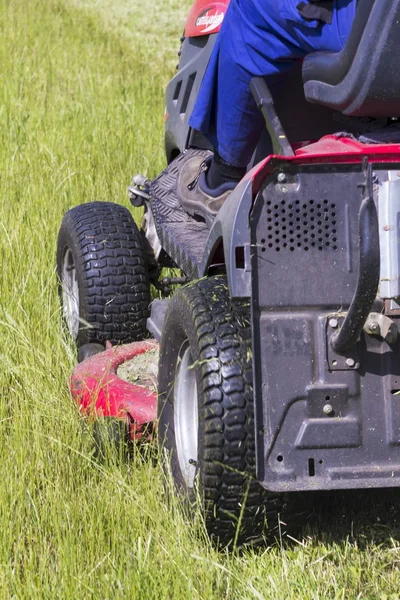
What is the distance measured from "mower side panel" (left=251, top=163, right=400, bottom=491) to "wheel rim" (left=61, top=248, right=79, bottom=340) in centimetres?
169

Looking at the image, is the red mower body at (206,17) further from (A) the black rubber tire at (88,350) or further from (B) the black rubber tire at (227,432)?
(B) the black rubber tire at (227,432)

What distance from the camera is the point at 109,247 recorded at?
378 centimetres

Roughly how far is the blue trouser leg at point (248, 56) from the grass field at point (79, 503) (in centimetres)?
92

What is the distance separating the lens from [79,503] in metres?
2.62

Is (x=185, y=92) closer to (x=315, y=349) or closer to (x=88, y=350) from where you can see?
(x=88, y=350)

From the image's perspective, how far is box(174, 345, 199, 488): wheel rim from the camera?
2768 millimetres

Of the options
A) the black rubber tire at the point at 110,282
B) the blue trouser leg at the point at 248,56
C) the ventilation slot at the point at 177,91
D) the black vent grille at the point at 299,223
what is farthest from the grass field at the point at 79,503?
the blue trouser leg at the point at 248,56

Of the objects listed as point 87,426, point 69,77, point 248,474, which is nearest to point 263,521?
point 248,474

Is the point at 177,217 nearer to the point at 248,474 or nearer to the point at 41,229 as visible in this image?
the point at 41,229

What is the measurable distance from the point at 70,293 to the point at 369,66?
197 cm

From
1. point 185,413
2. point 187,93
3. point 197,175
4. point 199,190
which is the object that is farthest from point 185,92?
point 185,413

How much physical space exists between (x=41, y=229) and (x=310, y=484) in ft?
7.96

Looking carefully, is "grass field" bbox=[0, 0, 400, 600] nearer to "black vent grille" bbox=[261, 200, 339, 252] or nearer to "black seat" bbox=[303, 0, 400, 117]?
"black vent grille" bbox=[261, 200, 339, 252]

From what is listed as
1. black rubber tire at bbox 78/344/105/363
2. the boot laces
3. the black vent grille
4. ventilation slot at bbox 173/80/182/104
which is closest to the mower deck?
black rubber tire at bbox 78/344/105/363
